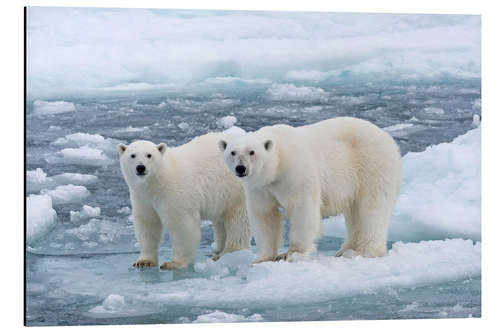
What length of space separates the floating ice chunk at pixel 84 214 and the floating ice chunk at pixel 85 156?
1.37ft

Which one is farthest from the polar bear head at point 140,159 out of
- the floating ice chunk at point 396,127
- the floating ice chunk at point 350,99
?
the floating ice chunk at point 396,127

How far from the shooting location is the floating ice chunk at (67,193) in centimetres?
820

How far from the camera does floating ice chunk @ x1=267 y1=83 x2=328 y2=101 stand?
877 cm

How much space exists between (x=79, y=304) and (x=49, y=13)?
8.62ft

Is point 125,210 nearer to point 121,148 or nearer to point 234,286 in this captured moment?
point 121,148

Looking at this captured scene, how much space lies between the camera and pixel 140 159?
26.5 feet

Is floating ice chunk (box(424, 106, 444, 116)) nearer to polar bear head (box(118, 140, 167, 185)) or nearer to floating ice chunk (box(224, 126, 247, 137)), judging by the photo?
floating ice chunk (box(224, 126, 247, 137))

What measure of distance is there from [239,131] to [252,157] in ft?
4.09

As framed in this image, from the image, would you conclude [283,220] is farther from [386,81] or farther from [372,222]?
[386,81]

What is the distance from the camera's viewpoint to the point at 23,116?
319 inches

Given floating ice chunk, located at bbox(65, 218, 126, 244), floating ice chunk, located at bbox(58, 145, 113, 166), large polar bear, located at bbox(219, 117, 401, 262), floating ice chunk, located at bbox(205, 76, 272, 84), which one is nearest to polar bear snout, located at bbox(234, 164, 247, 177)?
large polar bear, located at bbox(219, 117, 401, 262)

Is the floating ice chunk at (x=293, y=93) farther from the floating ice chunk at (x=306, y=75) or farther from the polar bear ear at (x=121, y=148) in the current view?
the polar bear ear at (x=121, y=148)

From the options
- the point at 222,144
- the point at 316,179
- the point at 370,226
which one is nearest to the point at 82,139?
the point at 222,144

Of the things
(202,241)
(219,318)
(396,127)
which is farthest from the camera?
(396,127)
